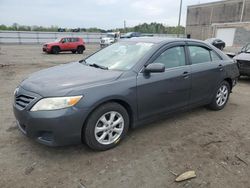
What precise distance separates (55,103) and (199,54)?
2958 mm

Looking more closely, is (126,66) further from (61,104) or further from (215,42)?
(215,42)

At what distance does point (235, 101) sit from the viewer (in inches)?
228

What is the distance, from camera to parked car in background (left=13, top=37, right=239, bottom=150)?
9.27 feet

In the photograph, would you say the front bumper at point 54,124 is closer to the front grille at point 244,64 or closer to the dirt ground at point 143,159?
the dirt ground at point 143,159

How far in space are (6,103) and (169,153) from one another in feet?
12.7

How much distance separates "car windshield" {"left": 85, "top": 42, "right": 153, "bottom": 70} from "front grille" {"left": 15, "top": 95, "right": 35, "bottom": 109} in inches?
50.4

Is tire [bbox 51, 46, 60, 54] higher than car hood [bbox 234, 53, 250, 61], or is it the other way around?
car hood [bbox 234, 53, 250, 61]

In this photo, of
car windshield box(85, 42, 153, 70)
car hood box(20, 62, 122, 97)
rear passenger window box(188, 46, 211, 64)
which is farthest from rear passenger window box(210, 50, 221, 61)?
car hood box(20, 62, 122, 97)

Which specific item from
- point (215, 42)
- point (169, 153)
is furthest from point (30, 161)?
point (215, 42)

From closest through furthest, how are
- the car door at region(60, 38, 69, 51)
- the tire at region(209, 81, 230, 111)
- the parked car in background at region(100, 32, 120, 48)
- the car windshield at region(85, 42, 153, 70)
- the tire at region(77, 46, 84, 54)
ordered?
1. the car windshield at region(85, 42, 153, 70)
2. the tire at region(209, 81, 230, 111)
3. the car door at region(60, 38, 69, 51)
4. the tire at region(77, 46, 84, 54)
5. the parked car in background at region(100, 32, 120, 48)

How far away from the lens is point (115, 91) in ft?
10.2

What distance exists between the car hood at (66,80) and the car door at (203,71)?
161cm

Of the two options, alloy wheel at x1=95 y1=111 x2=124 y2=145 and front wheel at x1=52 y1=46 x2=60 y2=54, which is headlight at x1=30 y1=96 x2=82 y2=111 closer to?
alloy wheel at x1=95 y1=111 x2=124 y2=145

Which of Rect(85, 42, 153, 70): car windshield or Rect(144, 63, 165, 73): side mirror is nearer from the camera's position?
Rect(144, 63, 165, 73): side mirror
